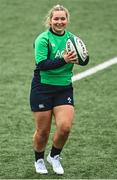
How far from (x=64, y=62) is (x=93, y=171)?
4.70 feet

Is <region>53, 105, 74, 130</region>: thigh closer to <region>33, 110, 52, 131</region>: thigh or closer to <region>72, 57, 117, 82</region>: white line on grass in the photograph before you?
<region>33, 110, 52, 131</region>: thigh

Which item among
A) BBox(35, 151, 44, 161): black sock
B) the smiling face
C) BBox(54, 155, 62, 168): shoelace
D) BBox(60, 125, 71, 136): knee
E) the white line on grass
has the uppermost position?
the smiling face

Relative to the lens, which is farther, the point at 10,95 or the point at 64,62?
the point at 10,95

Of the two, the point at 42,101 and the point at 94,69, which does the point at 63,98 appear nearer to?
the point at 42,101

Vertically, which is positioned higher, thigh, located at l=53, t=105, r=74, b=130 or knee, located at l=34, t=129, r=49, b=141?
thigh, located at l=53, t=105, r=74, b=130

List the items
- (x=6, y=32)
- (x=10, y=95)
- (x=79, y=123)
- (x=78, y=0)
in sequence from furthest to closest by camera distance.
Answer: (x=78, y=0)
(x=6, y=32)
(x=10, y=95)
(x=79, y=123)

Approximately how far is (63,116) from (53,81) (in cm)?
41

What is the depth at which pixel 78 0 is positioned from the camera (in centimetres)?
1903

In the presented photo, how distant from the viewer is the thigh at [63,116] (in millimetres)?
7609

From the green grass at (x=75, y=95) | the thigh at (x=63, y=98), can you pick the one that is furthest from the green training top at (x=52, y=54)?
the green grass at (x=75, y=95)

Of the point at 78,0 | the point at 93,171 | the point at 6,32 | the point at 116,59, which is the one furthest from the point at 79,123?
the point at 78,0

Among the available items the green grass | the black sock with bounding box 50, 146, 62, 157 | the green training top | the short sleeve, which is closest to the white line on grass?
the green grass

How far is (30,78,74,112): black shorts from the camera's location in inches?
303

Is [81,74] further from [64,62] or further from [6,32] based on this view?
[64,62]
